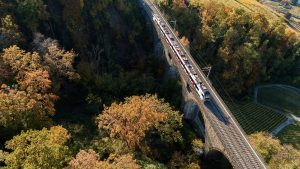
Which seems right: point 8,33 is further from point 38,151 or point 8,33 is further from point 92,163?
point 92,163

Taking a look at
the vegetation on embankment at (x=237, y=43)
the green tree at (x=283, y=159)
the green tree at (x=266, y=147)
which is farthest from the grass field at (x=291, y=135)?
the green tree at (x=283, y=159)

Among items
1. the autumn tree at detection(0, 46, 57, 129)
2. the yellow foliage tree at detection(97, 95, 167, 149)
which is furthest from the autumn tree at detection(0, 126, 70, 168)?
the yellow foliage tree at detection(97, 95, 167, 149)

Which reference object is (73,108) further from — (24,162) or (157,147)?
(24,162)

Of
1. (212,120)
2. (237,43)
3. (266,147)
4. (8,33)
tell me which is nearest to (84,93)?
(8,33)

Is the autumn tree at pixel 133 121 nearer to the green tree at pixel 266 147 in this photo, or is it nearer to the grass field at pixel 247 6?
the green tree at pixel 266 147

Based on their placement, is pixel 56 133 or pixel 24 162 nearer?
pixel 24 162

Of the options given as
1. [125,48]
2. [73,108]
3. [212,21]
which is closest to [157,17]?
[125,48]

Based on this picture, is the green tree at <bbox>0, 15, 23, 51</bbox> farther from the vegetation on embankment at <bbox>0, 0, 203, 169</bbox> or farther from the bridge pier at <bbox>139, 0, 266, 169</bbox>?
the bridge pier at <bbox>139, 0, 266, 169</bbox>
